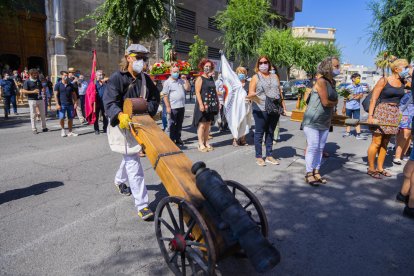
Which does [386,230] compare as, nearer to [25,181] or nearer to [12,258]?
[12,258]

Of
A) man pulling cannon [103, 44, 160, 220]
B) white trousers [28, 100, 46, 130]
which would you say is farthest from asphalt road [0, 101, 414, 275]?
white trousers [28, 100, 46, 130]

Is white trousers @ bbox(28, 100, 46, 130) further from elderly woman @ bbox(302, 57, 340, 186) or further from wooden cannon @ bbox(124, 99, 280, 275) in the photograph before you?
elderly woman @ bbox(302, 57, 340, 186)

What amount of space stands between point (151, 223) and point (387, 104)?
13.7 ft

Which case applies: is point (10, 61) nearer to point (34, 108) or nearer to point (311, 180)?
point (34, 108)

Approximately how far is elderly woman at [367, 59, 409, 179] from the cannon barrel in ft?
12.4

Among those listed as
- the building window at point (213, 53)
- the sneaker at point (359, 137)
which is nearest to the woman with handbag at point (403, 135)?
the sneaker at point (359, 137)

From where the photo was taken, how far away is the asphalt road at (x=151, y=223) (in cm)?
287

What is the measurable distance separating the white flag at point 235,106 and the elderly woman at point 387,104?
2.97 metres

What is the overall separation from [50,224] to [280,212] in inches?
107

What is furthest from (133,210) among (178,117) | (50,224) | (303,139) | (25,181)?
(303,139)

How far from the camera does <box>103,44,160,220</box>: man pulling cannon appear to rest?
3531mm

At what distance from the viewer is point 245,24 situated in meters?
26.7

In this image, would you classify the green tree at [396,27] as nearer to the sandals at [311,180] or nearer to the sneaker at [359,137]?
the sneaker at [359,137]

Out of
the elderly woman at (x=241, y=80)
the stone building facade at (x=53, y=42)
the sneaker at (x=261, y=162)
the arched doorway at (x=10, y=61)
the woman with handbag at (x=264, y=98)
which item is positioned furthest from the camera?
the stone building facade at (x=53, y=42)
